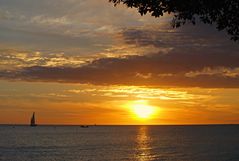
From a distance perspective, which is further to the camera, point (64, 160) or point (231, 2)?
point (64, 160)

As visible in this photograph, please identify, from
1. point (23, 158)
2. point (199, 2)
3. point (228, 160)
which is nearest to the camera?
point (199, 2)

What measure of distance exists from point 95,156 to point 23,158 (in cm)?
1489

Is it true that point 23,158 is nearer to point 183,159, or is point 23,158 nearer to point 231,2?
point 183,159

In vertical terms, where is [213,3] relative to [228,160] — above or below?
below

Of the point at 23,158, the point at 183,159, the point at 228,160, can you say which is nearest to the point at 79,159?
the point at 23,158

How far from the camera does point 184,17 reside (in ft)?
58.7

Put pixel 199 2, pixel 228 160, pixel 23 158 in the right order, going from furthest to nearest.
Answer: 1. pixel 23 158
2. pixel 228 160
3. pixel 199 2

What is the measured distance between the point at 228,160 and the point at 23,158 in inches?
1582

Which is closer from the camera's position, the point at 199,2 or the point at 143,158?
the point at 199,2

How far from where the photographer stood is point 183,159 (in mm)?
84438

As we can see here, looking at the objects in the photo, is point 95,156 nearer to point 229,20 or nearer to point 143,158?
point 143,158

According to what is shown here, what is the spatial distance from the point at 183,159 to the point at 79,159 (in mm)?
20454

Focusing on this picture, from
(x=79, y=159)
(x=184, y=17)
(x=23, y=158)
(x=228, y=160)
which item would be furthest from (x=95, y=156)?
(x=184, y=17)

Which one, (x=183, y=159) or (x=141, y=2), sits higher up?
(x=183, y=159)
